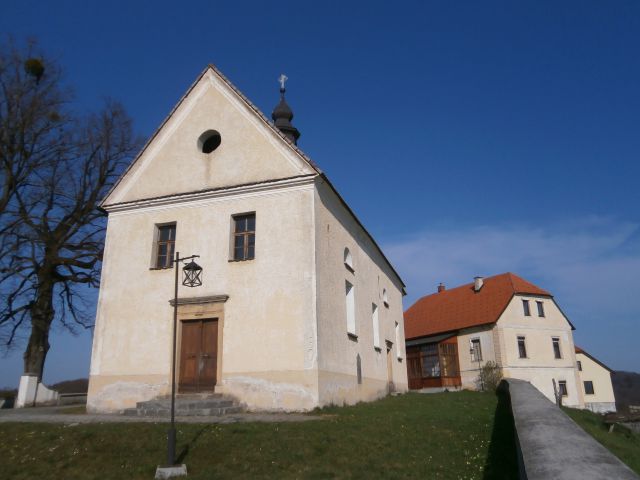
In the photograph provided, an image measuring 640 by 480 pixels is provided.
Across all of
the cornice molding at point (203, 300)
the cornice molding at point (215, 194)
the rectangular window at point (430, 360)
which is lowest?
the rectangular window at point (430, 360)

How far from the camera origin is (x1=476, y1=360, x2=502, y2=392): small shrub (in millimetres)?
31666

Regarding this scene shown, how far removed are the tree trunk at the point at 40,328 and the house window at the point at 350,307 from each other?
14106 mm

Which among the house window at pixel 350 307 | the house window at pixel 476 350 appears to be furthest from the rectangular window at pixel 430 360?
the house window at pixel 350 307

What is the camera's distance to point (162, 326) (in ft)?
51.4

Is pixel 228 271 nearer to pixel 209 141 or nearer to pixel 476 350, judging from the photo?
pixel 209 141

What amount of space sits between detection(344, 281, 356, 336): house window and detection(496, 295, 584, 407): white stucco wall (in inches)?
770

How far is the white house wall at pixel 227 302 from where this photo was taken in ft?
46.2

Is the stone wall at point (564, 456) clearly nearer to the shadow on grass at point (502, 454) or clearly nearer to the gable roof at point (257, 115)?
the shadow on grass at point (502, 454)

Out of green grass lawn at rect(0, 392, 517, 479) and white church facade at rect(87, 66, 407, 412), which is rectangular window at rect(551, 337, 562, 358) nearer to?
white church facade at rect(87, 66, 407, 412)

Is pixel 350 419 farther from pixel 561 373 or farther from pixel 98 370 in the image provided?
pixel 561 373

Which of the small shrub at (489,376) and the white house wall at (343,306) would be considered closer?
the white house wall at (343,306)

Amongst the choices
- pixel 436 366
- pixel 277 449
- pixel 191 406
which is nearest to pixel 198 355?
pixel 191 406

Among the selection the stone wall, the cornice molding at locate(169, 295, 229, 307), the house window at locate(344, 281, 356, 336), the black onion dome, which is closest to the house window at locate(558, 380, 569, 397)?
the house window at locate(344, 281, 356, 336)

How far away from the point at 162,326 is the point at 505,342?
86.1ft
